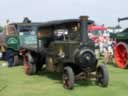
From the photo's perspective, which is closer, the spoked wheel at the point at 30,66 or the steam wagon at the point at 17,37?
the spoked wheel at the point at 30,66

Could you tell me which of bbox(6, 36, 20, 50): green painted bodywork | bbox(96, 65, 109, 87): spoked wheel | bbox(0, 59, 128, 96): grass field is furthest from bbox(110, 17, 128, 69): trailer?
bbox(6, 36, 20, 50): green painted bodywork

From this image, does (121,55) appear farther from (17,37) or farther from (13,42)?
(13,42)

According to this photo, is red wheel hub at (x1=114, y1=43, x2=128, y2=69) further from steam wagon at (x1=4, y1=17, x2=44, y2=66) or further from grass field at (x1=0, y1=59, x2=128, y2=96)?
steam wagon at (x1=4, y1=17, x2=44, y2=66)

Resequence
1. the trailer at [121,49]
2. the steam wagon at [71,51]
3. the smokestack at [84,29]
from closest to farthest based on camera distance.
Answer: the steam wagon at [71,51] → the smokestack at [84,29] → the trailer at [121,49]

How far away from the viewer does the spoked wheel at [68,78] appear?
32.8 ft

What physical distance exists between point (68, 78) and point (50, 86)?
33.5 inches

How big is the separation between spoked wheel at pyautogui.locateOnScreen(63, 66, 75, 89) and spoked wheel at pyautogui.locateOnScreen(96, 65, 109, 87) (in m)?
0.90

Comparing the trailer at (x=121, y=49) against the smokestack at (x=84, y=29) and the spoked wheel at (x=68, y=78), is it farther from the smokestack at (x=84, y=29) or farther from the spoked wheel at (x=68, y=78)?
the spoked wheel at (x=68, y=78)

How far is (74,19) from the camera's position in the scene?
10664 millimetres

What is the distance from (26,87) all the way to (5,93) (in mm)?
945

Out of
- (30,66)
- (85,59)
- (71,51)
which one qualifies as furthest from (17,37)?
(85,59)

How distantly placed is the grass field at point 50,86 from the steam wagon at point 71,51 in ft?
0.98

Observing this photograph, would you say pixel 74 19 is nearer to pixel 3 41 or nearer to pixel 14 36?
pixel 14 36

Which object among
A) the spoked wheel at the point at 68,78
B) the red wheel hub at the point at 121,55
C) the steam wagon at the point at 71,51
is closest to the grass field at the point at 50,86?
the spoked wheel at the point at 68,78
